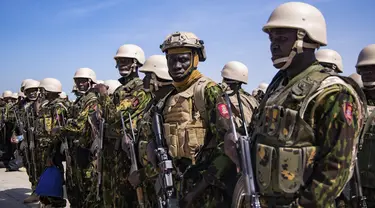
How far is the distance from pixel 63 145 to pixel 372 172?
5483 millimetres

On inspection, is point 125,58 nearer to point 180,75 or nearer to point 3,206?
point 180,75

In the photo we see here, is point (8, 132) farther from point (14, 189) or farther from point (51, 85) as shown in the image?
point (51, 85)

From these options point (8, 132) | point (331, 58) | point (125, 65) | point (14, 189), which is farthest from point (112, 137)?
point (8, 132)

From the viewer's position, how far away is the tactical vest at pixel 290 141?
2.57 metres

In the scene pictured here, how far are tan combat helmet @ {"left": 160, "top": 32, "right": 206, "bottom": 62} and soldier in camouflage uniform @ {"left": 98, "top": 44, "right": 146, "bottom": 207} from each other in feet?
6.31

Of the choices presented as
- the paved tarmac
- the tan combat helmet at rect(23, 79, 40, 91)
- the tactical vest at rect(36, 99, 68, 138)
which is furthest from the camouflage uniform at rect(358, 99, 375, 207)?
the tan combat helmet at rect(23, 79, 40, 91)

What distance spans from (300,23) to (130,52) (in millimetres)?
4204

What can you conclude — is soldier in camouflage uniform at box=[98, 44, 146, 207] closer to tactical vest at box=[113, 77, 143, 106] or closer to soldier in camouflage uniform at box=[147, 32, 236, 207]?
tactical vest at box=[113, 77, 143, 106]

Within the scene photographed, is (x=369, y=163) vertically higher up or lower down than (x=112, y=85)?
lower down

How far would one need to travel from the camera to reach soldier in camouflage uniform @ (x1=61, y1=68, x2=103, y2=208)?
6951mm

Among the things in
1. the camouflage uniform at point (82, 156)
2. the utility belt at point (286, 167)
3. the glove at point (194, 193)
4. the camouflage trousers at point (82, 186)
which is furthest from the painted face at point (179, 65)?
the camouflage trousers at point (82, 186)

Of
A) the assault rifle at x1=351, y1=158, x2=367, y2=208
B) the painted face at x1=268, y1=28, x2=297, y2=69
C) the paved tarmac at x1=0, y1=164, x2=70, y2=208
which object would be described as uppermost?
the painted face at x1=268, y1=28, x2=297, y2=69

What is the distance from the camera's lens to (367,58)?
4.58 m

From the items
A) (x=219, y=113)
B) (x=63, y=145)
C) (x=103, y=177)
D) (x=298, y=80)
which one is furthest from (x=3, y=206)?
(x=298, y=80)
